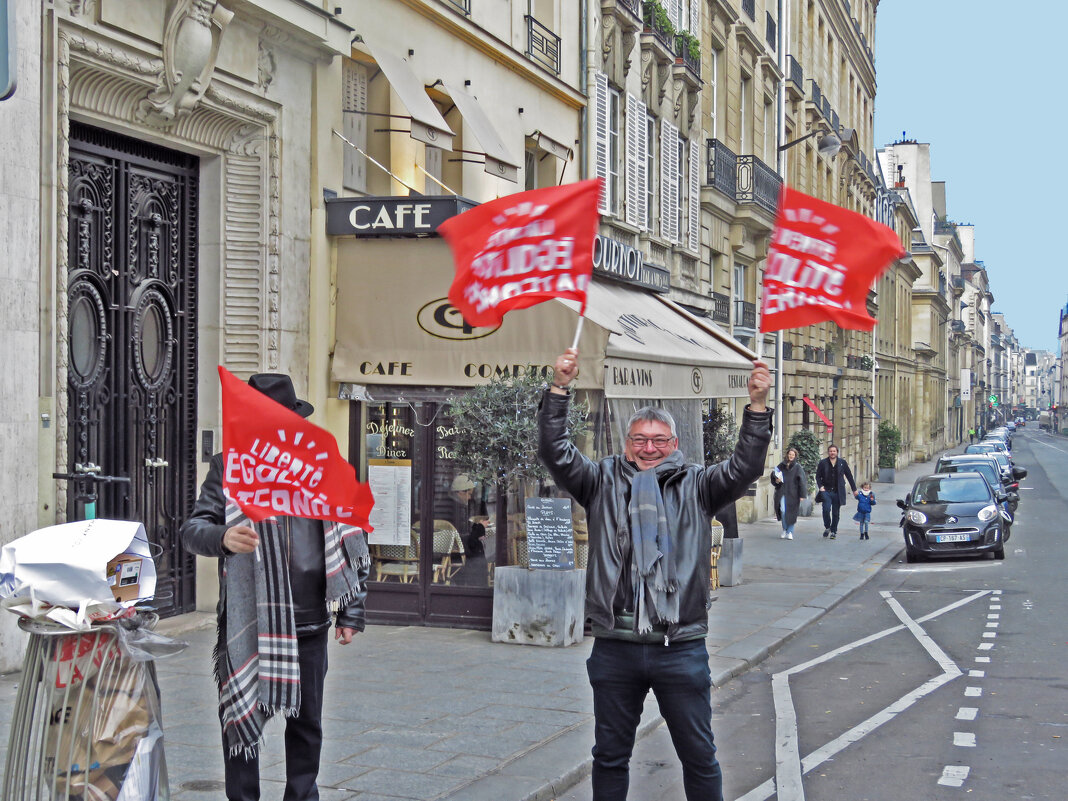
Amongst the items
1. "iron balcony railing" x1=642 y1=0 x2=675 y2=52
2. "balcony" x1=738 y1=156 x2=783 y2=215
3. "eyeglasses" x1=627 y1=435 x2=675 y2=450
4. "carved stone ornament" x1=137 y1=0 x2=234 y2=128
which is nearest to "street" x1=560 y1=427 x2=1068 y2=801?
"eyeglasses" x1=627 y1=435 x2=675 y2=450

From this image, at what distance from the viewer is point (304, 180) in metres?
11.9

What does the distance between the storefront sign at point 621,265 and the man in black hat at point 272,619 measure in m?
7.94

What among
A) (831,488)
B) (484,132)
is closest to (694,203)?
(831,488)

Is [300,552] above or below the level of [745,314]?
below

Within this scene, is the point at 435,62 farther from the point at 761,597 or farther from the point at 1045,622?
the point at 1045,622

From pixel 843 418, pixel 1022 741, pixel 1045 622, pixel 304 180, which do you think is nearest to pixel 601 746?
Result: pixel 1022 741

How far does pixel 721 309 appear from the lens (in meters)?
27.2

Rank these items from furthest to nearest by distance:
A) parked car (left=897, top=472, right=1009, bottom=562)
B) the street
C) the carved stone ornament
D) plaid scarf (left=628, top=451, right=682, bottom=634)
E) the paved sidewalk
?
parked car (left=897, top=472, right=1009, bottom=562) → the carved stone ornament → the street → the paved sidewalk → plaid scarf (left=628, top=451, right=682, bottom=634)

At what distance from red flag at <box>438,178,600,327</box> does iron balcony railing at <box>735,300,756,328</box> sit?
2309 centimetres

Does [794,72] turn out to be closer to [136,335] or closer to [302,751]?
[136,335]

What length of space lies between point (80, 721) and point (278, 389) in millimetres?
1561

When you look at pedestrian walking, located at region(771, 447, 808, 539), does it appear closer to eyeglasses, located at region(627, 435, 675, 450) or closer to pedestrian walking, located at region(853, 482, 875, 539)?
pedestrian walking, located at region(853, 482, 875, 539)

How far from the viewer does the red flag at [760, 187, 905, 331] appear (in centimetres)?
567

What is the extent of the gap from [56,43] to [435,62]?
5.94m
